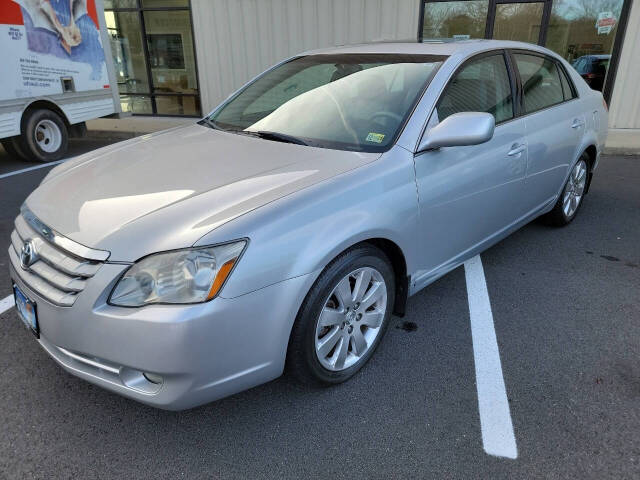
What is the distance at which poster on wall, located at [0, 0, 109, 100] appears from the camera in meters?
6.29

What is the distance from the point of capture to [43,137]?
728 centimetres

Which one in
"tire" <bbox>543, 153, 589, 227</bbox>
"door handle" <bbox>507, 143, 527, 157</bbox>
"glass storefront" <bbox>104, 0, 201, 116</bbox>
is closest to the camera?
"door handle" <bbox>507, 143, 527, 157</bbox>

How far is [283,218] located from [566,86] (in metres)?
3.23

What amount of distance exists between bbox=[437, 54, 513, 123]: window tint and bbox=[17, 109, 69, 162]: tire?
20.4 feet

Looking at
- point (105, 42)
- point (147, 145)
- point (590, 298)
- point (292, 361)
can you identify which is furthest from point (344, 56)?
point (105, 42)

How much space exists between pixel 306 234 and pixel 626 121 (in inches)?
355

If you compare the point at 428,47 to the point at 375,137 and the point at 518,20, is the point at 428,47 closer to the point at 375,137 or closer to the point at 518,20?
the point at 375,137

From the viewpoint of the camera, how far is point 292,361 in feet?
7.02

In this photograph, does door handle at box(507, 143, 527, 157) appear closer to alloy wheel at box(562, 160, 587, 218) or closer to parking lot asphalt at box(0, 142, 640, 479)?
parking lot asphalt at box(0, 142, 640, 479)

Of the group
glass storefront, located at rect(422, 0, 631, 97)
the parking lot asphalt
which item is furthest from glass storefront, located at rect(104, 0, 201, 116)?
the parking lot asphalt

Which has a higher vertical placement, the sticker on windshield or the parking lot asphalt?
the sticker on windshield

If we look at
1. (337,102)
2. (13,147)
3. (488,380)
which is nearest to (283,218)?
(337,102)

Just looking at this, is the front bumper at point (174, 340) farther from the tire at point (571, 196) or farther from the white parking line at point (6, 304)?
the tire at point (571, 196)

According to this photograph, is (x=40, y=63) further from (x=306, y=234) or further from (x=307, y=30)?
(x=306, y=234)
